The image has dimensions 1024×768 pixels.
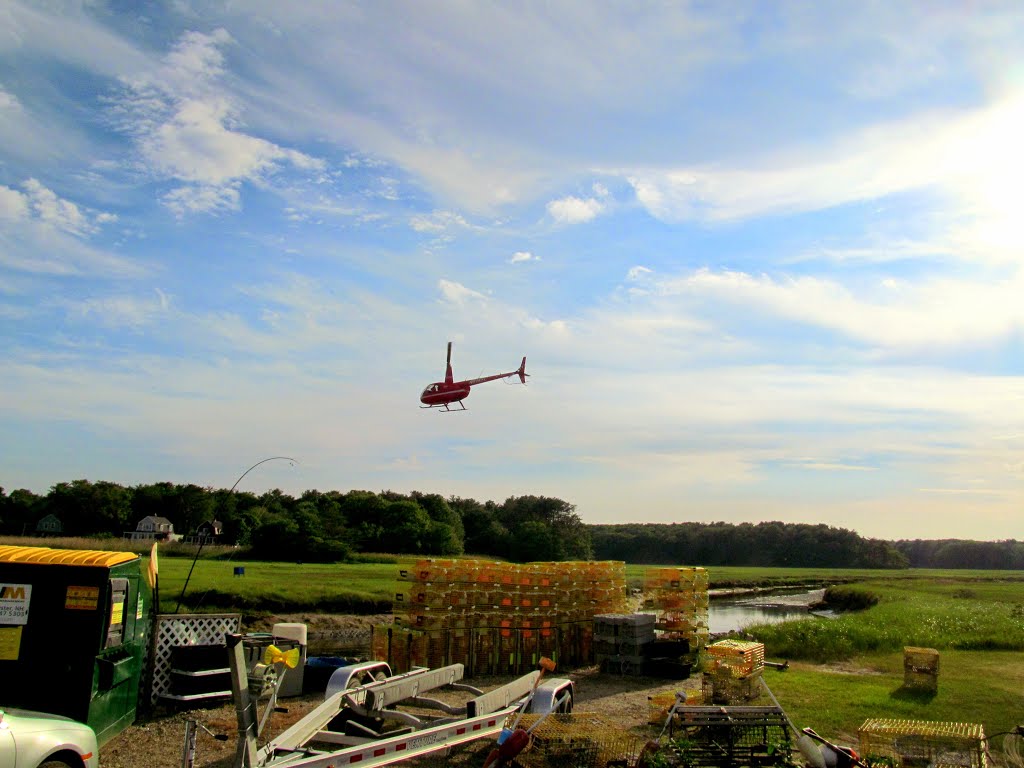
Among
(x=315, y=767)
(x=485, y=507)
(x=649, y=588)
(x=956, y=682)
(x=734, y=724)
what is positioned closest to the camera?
→ (x=315, y=767)

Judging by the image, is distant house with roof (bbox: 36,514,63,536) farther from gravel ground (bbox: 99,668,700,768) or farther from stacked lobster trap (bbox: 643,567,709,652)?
gravel ground (bbox: 99,668,700,768)

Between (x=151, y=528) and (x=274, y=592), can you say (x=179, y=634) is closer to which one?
(x=274, y=592)

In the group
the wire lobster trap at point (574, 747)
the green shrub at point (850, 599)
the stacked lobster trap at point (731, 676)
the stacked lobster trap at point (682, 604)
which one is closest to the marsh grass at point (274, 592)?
the stacked lobster trap at point (682, 604)

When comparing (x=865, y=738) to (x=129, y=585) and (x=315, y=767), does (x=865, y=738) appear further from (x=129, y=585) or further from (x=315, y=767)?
(x=129, y=585)

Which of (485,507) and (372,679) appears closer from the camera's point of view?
(372,679)

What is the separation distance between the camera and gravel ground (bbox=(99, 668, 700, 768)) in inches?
396

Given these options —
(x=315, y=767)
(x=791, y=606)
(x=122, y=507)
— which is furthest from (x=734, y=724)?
(x=122, y=507)

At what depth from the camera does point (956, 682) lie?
17203 millimetres

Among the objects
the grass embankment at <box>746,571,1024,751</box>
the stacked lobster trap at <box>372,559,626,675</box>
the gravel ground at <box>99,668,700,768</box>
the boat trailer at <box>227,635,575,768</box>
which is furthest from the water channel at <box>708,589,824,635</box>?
the boat trailer at <box>227,635,575,768</box>

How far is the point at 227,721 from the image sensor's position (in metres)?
11.8

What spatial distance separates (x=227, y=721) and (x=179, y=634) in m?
1.97

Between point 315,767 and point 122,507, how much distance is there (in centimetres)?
10206

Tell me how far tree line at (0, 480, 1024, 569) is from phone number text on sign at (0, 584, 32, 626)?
50.7 metres

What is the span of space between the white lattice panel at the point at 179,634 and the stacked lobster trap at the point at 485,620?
14.2 ft
